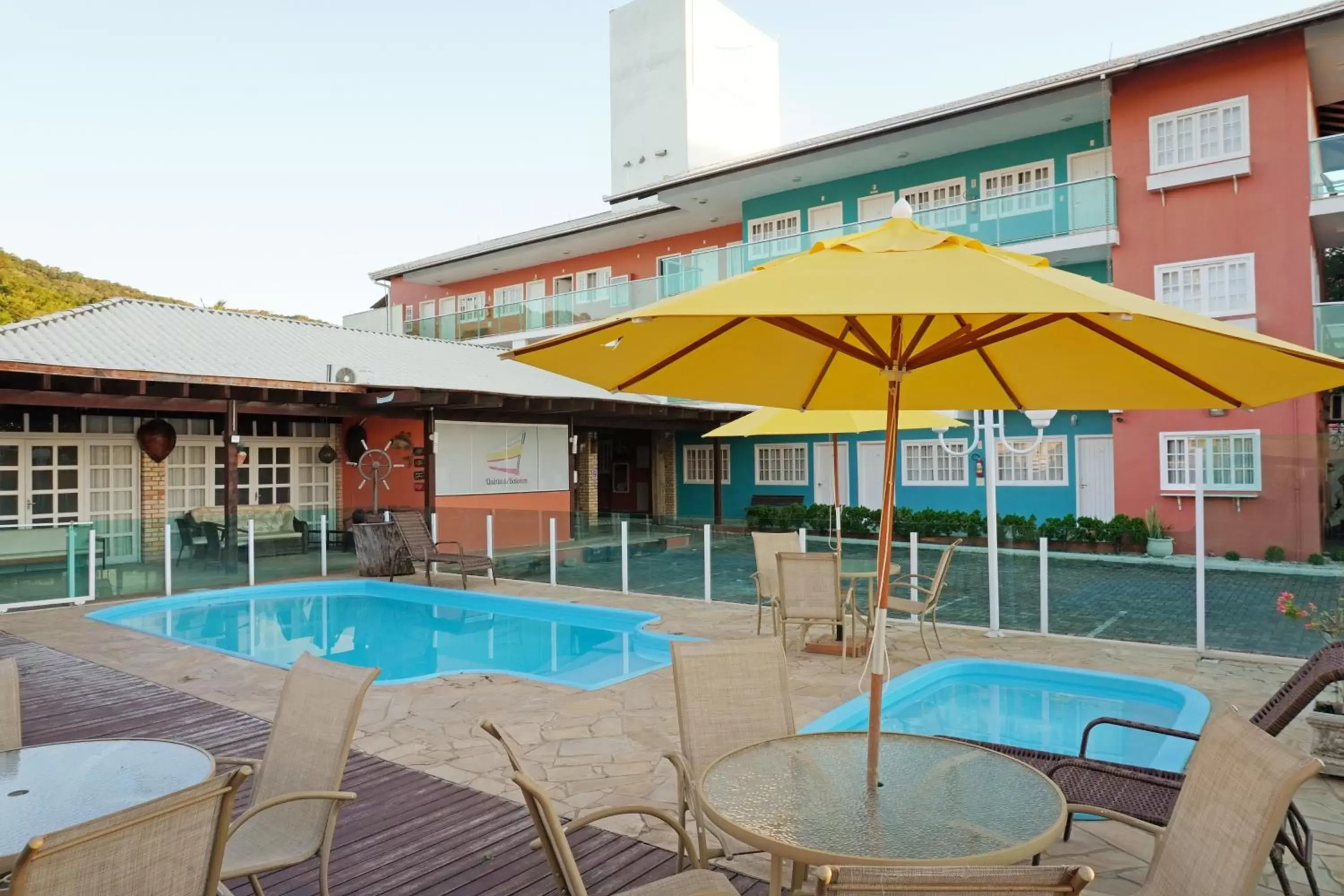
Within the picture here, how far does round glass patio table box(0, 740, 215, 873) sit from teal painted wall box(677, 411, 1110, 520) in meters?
17.5

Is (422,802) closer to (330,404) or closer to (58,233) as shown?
(330,404)

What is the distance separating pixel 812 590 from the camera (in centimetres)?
744

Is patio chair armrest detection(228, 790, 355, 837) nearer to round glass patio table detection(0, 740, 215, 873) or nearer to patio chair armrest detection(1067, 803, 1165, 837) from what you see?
round glass patio table detection(0, 740, 215, 873)

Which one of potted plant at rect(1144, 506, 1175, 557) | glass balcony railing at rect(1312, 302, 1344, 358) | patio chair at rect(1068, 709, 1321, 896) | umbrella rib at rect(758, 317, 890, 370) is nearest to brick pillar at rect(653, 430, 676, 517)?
potted plant at rect(1144, 506, 1175, 557)

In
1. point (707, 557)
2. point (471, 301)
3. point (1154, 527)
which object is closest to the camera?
point (707, 557)

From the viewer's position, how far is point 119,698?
6234 millimetres

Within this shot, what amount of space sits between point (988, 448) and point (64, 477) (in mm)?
14982

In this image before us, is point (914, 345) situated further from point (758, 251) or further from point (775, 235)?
point (775, 235)

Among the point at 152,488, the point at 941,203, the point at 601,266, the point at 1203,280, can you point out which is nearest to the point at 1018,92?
the point at 941,203

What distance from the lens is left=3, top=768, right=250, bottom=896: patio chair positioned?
180 centimetres

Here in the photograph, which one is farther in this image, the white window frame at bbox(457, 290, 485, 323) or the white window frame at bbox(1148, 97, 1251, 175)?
the white window frame at bbox(457, 290, 485, 323)

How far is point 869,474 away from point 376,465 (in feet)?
37.7

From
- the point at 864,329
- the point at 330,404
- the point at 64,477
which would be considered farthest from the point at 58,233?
the point at 864,329

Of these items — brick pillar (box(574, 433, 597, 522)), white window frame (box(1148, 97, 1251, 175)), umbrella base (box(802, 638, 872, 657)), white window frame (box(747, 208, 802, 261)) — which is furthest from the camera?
brick pillar (box(574, 433, 597, 522))
